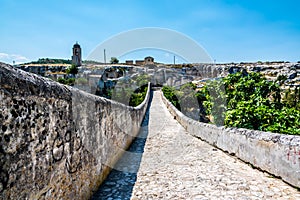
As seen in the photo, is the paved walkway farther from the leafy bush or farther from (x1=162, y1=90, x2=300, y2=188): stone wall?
the leafy bush

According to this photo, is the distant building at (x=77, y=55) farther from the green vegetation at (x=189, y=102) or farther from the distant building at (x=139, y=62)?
the green vegetation at (x=189, y=102)

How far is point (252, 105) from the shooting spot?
26.1ft

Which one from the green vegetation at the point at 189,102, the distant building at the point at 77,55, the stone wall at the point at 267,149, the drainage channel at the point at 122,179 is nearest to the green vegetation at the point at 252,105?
the stone wall at the point at 267,149

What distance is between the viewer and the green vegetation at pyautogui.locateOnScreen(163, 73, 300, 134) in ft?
20.4

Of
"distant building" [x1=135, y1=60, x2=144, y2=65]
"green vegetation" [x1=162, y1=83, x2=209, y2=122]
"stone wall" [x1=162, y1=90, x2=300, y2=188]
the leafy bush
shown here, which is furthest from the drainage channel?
"distant building" [x1=135, y1=60, x2=144, y2=65]

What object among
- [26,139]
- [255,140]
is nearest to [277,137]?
[255,140]

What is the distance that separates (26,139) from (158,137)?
250 inches

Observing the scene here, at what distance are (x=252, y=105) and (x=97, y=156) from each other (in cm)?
640

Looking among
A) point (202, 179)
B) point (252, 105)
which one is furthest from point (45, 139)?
point (252, 105)

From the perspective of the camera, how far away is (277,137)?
141 inches

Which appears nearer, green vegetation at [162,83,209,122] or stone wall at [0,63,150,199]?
stone wall at [0,63,150,199]

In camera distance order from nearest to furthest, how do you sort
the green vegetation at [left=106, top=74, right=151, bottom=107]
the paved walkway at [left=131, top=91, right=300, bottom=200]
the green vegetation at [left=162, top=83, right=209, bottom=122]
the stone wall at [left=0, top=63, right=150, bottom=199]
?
the stone wall at [left=0, top=63, right=150, bottom=199]
the paved walkway at [left=131, top=91, right=300, bottom=200]
the green vegetation at [left=162, top=83, right=209, bottom=122]
the green vegetation at [left=106, top=74, right=151, bottom=107]

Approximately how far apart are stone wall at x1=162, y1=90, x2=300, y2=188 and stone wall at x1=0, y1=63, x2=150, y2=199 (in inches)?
108

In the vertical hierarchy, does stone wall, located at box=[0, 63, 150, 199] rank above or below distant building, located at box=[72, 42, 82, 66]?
below
